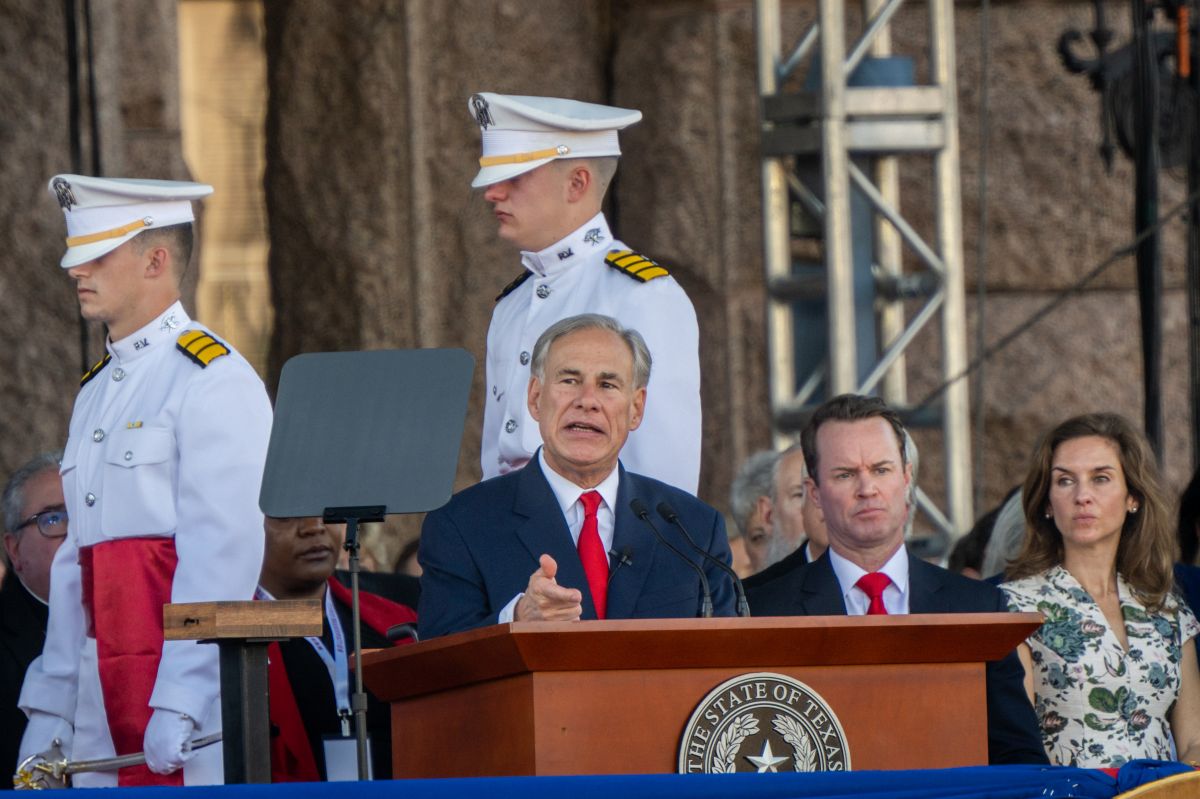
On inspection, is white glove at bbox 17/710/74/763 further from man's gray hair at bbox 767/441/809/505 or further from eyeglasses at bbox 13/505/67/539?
man's gray hair at bbox 767/441/809/505

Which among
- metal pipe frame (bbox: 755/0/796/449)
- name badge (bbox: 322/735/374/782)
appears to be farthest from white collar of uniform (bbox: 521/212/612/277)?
metal pipe frame (bbox: 755/0/796/449)

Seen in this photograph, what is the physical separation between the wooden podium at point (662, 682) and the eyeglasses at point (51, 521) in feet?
6.37

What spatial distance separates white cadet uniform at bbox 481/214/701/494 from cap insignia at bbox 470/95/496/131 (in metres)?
0.27

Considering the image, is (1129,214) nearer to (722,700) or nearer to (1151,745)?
(1151,745)

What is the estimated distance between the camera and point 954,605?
410 cm

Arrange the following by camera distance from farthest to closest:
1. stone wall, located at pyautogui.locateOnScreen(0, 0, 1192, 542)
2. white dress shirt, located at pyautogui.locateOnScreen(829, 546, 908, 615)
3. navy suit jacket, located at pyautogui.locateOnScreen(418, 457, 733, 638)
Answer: stone wall, located at pyautogui.locateOnScreen(0, 0, 1192, 542), white dress shirt, located at pyautogui.locateOnScreen(829, 546, 908, 615), navy suit jacket, located at pyautogui.locateOnScreen(418, 457, 733, 638)

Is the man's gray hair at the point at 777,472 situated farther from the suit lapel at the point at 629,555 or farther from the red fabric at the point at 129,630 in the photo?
the red fabric at the point at 129,630

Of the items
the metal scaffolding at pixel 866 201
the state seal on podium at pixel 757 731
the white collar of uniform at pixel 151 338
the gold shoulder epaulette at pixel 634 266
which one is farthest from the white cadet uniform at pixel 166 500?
the metal scaffolding at pixel 866 201

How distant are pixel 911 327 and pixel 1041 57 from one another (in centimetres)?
200

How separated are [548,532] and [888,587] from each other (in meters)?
0.76

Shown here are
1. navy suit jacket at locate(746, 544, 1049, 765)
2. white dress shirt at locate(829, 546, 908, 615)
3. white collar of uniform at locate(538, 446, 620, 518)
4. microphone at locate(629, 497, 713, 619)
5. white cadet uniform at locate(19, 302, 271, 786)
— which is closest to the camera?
microphone at locate(629, 497, 713, 619)

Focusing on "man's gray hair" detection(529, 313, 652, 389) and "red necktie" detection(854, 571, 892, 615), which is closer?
"man's gray hair" detection(529, 313, 652, 389)

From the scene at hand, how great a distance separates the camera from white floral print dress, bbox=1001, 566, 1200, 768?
4.32 meters

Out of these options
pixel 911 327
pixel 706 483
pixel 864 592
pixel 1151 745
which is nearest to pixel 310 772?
pixel 864 592
